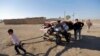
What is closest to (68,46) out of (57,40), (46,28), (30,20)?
(57,40)

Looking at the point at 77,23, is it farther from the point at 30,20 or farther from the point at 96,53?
the point at 30,20


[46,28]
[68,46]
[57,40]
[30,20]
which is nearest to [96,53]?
[68,46]

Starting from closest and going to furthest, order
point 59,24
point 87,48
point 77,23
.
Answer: point 87,48 < point 59,24 < point 77,23

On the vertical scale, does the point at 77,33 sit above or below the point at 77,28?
below

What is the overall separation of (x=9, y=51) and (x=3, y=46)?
6.19ft

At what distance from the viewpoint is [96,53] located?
13234 millimetres

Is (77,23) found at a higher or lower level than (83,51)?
higher

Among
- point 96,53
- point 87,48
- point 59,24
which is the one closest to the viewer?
point 96,53

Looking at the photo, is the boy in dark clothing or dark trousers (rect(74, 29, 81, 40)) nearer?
the boy in dark clothing

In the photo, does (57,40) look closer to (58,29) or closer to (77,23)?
(58,29)

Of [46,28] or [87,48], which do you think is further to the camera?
[46,28]

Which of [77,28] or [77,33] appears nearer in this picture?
[77,28]

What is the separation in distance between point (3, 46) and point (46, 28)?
3931mm

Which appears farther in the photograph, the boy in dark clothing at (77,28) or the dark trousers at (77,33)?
the dark trousers at (77,33)
